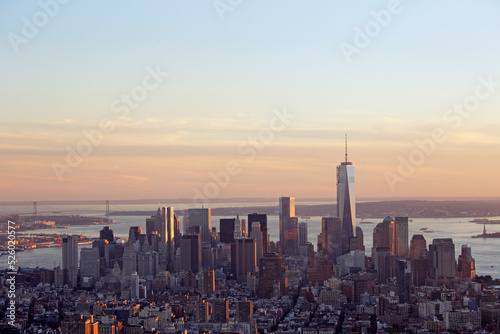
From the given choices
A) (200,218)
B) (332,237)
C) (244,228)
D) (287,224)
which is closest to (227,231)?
(244,228)

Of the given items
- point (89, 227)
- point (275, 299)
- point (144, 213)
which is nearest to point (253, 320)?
point (275, 299)

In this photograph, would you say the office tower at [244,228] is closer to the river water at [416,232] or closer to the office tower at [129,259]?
the river water at [416,232]

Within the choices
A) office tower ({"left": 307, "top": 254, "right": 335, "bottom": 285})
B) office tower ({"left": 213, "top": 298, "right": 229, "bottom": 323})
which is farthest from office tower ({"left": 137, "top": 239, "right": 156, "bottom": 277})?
office tower ({"left": 213, "top": 298, "right": 229, "bottom": 323})

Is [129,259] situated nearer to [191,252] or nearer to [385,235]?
[191,252]

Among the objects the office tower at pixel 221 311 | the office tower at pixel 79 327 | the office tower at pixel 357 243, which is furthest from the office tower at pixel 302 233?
the office tower at pixel 79 327

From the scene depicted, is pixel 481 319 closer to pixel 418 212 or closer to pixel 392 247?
pixel 392 247

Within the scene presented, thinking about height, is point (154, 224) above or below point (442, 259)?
above
